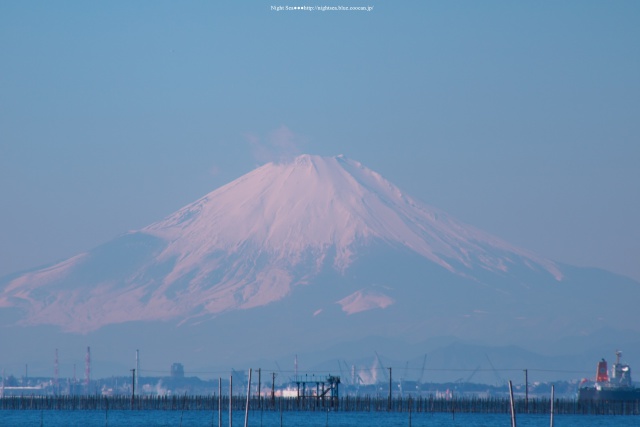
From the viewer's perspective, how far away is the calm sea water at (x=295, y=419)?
124 m

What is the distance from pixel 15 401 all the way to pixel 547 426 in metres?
58.5

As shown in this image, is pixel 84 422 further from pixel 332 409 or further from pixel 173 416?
pixel 332 409

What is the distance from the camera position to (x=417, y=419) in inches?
5522

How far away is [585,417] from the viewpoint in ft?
493

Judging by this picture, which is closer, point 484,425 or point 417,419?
point 484,425

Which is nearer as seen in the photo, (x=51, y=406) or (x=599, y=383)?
(x=51, y=406)

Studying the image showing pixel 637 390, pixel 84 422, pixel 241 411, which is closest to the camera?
pixel 84 422

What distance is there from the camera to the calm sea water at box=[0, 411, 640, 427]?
407 ft

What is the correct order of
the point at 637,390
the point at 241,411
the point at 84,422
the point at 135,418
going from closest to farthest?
the point at 84,422 < the point at 135,418 < the point at 241,411 < the point at 637,390

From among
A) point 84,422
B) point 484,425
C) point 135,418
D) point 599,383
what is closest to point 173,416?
point 135,418

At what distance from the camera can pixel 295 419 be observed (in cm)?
13588

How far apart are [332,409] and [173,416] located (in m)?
19.3

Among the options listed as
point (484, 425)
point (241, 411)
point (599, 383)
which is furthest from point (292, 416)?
point (599, 383)

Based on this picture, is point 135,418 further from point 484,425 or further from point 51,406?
point 484,425
